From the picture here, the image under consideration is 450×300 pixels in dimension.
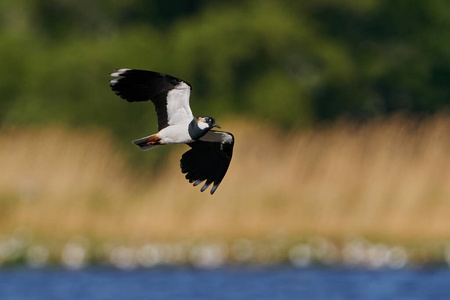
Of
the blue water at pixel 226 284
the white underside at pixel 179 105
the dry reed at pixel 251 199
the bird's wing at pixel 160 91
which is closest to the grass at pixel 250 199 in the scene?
the dry reed at pixel 251 199

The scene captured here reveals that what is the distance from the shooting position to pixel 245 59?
21.8 metres

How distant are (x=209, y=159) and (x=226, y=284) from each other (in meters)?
6.58

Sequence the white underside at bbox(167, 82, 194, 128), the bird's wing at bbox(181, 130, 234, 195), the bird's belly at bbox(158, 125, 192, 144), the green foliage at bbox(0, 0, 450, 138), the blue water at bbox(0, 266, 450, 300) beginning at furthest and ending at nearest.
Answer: the green foliage at bbox(0, 0, 450, 138) < the blue water at bbox(0, 266, 450, 300) < the bird's wing at bbox(181, 130, 234, 195) < the white underside at bbox(167, 82, 194, 128) < the bird's belly at bbox(158, 125, 192, 144)

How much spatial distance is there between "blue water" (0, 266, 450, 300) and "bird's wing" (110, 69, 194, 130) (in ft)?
20.9

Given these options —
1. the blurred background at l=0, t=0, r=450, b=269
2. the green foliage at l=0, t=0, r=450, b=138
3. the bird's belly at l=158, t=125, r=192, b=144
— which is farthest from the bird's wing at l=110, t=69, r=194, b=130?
the green foliage at l=0, t=0, r=450, b=138

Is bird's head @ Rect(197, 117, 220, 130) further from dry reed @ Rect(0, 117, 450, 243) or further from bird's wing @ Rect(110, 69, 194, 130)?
dry reed @ Rect(0, 117, 450, 243)

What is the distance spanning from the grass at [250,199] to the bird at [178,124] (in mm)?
6924

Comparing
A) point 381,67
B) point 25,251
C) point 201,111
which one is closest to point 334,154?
point 25,251

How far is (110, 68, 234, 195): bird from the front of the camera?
5.11 m

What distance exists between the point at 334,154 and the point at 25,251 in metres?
→ 3.71

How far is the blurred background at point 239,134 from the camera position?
1294cm

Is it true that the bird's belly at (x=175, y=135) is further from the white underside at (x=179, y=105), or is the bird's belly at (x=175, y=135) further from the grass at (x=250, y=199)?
the grass at (x=250, y=199)

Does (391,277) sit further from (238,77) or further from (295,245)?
(238,77)

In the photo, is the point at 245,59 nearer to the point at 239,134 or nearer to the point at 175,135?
the point at 239,134
